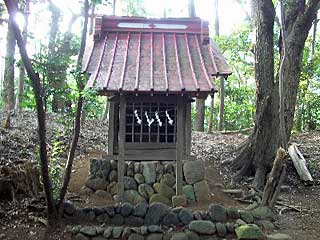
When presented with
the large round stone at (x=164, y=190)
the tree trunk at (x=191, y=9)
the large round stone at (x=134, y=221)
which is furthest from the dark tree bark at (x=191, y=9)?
the large round stone at (x=134, y=221)

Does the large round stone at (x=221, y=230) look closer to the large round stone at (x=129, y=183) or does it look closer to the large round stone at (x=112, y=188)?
the large round stone at (x=129, y=183)

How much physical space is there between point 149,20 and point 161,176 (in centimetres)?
328

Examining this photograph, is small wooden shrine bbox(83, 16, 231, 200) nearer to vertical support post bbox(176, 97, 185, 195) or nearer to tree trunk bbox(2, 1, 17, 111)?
vertical support post bbox(176, 97, 185, 195)

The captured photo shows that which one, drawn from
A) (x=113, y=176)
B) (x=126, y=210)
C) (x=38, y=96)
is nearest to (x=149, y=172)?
(x=113, y=176)

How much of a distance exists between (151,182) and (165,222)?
0.96 meters

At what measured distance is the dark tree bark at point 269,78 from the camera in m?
9.22

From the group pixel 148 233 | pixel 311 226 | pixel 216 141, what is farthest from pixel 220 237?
pixel 216 141

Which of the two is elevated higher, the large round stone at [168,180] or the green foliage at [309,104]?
the green foliage at [309,104]

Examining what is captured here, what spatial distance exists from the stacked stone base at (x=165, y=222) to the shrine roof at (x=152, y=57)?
7.00 feet

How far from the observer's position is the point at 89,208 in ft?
22.5

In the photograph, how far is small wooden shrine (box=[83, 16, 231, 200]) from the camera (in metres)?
6.89

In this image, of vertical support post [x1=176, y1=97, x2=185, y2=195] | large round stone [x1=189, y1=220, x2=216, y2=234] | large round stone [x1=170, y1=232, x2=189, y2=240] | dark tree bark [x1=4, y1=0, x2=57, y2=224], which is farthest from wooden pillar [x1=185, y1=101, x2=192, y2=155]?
dark tree bark [x1=4, y1=0, x2=57, y2=224]

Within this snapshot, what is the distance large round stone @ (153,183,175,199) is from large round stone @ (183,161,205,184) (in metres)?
0.42

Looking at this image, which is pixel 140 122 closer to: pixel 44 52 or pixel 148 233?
pixel 148 233
